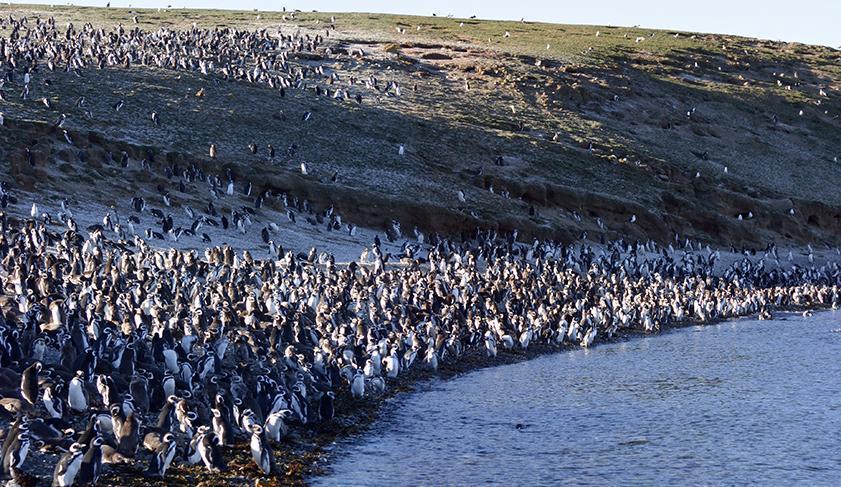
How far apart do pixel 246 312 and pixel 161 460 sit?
10.9 m

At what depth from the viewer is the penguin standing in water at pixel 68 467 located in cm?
1286

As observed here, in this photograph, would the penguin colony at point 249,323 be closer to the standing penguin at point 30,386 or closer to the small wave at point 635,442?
the standing penguin at point 30,386

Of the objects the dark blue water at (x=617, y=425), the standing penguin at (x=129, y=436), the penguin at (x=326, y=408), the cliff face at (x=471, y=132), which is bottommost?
the dark blue water at (x=617, y=425)

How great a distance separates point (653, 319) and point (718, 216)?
22.8m

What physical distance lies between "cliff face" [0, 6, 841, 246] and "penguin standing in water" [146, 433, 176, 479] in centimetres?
2491

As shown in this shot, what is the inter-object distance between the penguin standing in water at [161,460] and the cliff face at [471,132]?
81.7ft

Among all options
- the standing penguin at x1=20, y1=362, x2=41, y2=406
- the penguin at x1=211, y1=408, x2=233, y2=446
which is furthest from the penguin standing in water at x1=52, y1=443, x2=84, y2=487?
the penguin at x1=211, y1=408, x2=233, y2=446

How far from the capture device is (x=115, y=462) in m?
14.3

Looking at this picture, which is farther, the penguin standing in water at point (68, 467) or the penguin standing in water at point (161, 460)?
the penguin standing in water at point (161, 460)

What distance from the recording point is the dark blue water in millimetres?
17031

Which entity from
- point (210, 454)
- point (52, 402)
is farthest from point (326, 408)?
point (52, 402)

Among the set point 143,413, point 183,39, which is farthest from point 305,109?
point 143,413

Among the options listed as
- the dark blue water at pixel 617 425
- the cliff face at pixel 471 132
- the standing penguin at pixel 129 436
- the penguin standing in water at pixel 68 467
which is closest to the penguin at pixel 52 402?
the standing penguin at pixel 129 436

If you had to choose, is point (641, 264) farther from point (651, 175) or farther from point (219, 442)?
point (219, 442)
